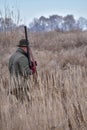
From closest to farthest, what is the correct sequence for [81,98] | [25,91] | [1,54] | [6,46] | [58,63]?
[81,98]
[25,91]
[58,63]
[1,54]
[6,46]

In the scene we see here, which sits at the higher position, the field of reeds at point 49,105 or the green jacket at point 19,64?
the green jacket at point 19,64

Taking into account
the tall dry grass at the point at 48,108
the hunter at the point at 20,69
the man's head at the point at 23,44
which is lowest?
the tall dry grass at the point at 48,108

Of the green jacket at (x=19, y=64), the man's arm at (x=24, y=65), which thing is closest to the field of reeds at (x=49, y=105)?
the green jacket at (x=19, y=64)

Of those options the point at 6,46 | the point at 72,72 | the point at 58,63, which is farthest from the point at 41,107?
the point at 6,46

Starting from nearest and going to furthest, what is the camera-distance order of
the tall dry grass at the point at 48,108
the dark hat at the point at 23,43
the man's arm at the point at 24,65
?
the tall dry grass at the point at 48,108 → the man's arm at the point at 24,65 → the dark hat at the point at 23,43

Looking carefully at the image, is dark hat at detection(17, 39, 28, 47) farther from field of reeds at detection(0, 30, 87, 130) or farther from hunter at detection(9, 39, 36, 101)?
field of reeds at detection(0, 30, 87, 130)

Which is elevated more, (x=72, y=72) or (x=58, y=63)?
(x=72, y=72)

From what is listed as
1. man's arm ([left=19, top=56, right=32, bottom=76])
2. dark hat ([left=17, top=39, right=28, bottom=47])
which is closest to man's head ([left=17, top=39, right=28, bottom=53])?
dark hat ([left=17, top=39, right=28, bottom=47])

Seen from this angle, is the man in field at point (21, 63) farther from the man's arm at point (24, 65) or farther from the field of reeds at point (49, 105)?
the field of reeds at point (49, 105)

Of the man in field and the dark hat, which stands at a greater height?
the dark hat

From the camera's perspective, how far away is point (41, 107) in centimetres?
543

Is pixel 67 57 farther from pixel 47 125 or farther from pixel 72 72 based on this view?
pixel 47 125

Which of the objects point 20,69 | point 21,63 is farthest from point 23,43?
point 20,69

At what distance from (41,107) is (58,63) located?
23.6ft
